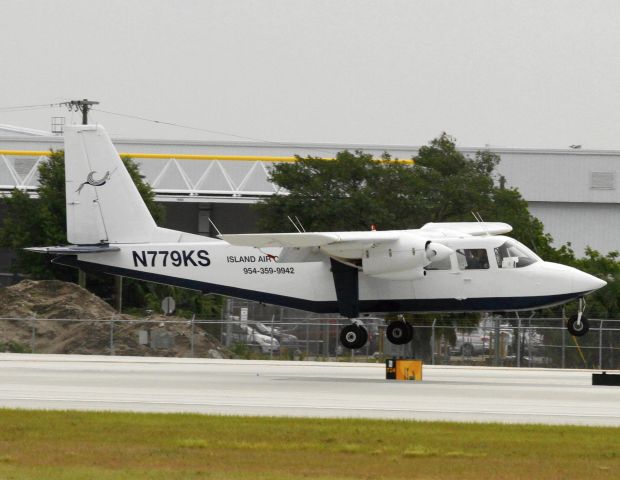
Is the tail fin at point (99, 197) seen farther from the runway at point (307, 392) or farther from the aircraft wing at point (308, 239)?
the aircraft wing at point (308, 239)

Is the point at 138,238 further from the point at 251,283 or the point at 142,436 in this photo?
the point at 142,436

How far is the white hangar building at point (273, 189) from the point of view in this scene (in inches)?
3420

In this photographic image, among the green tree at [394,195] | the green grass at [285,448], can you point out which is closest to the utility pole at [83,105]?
the green tree at [394,195]

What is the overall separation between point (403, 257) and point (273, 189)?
51089 mm

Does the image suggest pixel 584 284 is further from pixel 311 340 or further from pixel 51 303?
pixel 51 303

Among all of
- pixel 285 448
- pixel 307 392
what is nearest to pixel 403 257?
pixel 307 392

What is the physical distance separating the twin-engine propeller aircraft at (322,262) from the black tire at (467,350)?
13132 millimetres

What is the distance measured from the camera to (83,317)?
2306 inches

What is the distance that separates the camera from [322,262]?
38500 mm

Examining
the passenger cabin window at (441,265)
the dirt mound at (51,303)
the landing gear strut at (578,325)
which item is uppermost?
the passenger cabin window at (441,265)

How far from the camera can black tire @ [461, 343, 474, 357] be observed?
2121 inches

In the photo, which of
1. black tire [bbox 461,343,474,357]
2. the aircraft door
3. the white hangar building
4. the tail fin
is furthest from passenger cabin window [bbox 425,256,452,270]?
the white hangar building

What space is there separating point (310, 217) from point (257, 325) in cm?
1110

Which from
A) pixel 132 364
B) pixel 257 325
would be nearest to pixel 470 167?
pixel 257 325
